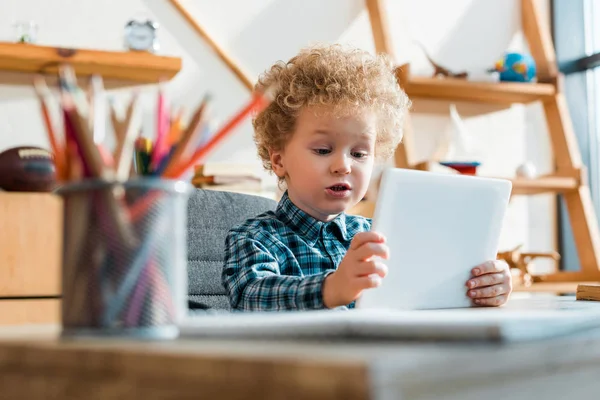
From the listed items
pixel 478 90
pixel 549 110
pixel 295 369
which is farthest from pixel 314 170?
pixel 549 110

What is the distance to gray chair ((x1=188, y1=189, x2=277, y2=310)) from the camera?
1.58m

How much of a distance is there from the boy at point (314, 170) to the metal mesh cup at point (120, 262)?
0.54 m

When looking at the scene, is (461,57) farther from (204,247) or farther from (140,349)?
(140,349)

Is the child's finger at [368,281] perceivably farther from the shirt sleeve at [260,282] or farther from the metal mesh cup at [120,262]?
the metal mesh cup at [120,262]

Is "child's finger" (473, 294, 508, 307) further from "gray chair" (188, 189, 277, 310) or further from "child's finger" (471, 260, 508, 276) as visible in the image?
"gray chair" (188, 189, 277, 310)

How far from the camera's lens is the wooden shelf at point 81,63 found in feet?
8.34

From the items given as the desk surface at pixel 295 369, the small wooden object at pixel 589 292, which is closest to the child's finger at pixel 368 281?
the small wooden object at pixel 589 292

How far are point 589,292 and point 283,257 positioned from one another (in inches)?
22.0

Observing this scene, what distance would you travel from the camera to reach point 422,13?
3.44 meters

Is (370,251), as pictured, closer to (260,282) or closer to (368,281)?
(368,281)

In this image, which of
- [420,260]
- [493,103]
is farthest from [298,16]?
[420,260]

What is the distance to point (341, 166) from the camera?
145 centimetres

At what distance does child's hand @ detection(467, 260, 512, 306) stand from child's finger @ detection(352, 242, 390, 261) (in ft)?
0.72

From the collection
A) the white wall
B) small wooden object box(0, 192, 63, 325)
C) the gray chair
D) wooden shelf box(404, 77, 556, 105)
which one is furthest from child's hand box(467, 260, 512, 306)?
wooden shelf box(404, 77, 556, 105)
